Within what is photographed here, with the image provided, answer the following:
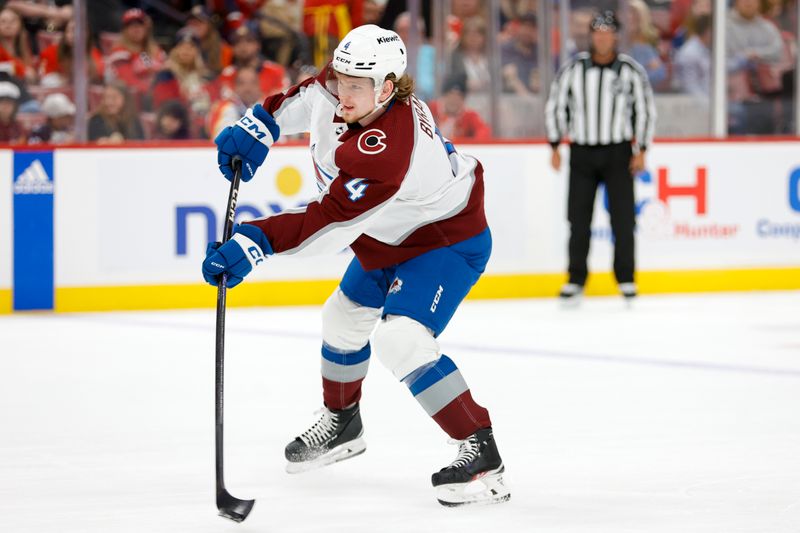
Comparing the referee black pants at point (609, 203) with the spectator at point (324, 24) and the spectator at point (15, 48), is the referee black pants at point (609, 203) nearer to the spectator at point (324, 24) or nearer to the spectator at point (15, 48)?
the spectator at point (324, 24)

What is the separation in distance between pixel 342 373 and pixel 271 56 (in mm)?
Result: 4865

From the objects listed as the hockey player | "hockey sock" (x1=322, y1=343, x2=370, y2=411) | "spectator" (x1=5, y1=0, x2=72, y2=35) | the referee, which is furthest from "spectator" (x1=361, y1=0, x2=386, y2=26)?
"hockey sock" (x1=322, y1=343, x2=370, y2=411)

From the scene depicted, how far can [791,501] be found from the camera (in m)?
2.79

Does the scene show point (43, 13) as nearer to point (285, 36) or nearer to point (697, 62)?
point (285, 36)

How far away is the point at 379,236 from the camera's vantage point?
289cm

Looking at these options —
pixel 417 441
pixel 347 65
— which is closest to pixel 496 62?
pixel 417 441

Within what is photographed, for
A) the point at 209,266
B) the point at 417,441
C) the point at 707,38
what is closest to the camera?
the point at 209,266

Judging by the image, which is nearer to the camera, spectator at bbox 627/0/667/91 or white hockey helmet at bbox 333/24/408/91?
white hockey helmet at bbox 333/24/408/91

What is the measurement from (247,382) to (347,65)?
6.33ft

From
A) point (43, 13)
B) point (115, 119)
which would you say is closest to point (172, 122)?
point (115, 119)

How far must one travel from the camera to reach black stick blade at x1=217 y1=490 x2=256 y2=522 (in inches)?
102

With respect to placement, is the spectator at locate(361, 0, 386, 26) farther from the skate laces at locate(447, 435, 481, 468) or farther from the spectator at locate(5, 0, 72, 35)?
the skate laces at locate(447, 435, 481, 468)

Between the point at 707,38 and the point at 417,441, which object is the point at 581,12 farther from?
the point at 417,441

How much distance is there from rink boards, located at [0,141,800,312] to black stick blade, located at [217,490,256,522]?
373 centimetres
